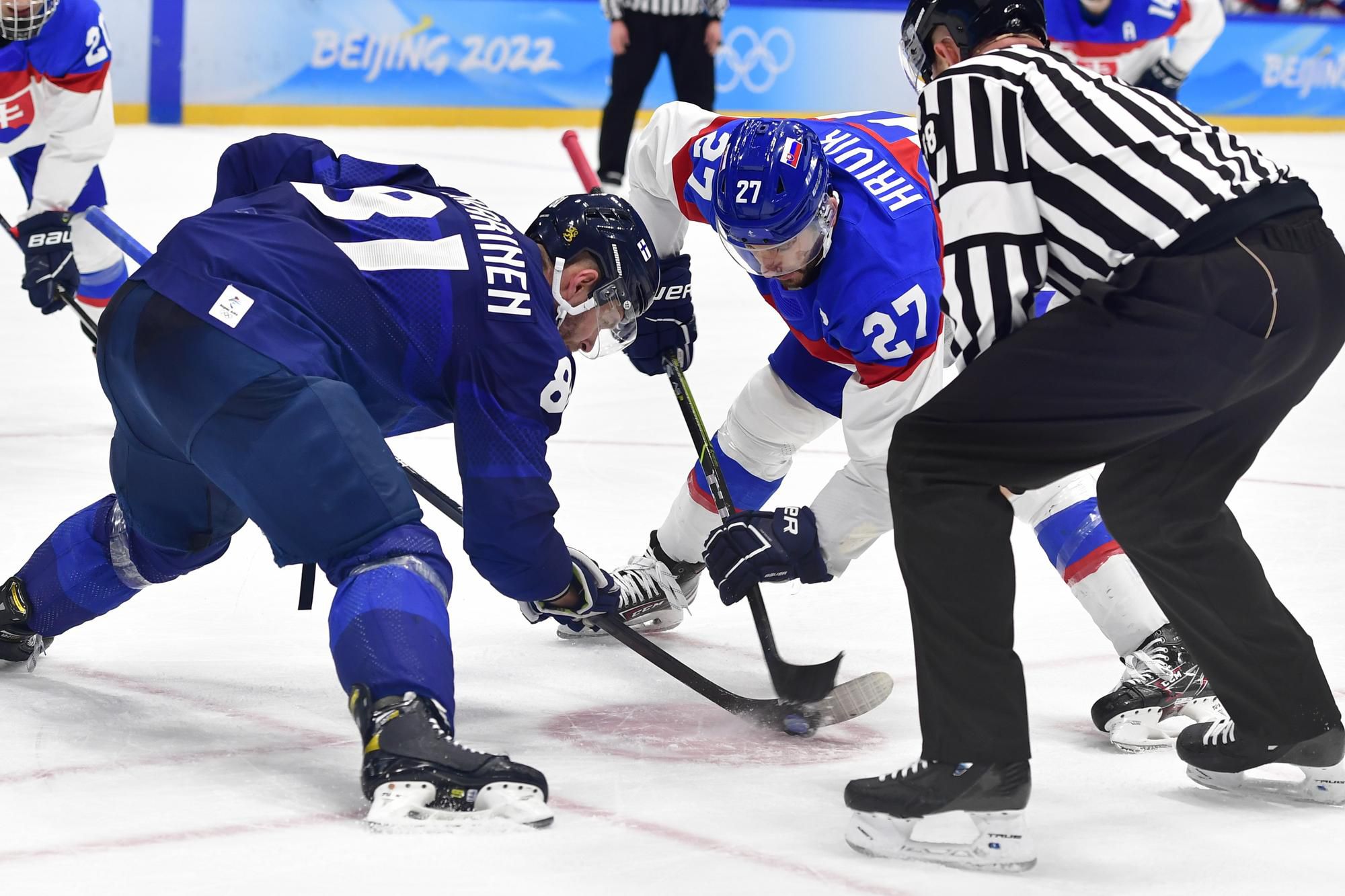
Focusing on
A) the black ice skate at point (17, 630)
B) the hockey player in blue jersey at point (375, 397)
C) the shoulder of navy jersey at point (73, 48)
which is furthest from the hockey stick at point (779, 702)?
the shoulder of navy jersey at point (73, 48)

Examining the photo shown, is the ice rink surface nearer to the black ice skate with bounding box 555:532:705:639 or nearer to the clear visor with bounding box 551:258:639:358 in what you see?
the black ice skate with bounding box 555:532:705:639

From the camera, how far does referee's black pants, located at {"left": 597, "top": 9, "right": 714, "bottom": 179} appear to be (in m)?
8.83

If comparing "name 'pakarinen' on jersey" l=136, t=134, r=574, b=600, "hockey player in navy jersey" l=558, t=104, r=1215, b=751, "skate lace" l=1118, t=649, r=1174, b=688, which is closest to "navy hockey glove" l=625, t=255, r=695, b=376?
"hockey player in navy jersey" l=558, t=104, r=1215, b=751

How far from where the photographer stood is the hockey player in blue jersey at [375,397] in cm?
219

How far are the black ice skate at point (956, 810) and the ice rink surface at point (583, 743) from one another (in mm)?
34

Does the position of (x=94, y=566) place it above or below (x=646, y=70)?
below

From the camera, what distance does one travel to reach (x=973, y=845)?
2135 mm

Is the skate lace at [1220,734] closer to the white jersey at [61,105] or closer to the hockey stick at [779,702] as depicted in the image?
the hockey stick at [779,702]

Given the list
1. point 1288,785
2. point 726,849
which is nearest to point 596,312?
point 726,849

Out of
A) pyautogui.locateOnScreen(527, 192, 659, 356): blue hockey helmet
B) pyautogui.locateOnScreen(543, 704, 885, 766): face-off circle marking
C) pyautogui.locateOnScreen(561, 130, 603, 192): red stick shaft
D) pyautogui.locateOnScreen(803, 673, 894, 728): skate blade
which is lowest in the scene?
pyautogui.locateOnScreen(543, 704, 885, 766): face-off circle marking

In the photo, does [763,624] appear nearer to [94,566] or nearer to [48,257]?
[94,566]

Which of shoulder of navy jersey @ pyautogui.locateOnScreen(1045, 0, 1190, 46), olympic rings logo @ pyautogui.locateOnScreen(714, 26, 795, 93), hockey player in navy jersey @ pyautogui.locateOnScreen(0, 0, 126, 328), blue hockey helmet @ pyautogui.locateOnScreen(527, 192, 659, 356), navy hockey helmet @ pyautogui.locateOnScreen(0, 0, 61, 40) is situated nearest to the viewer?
blue hockey helmet @ pyautogui.locateOnScreen(527, 192, 659, 356)

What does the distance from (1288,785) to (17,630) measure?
6.31 feet

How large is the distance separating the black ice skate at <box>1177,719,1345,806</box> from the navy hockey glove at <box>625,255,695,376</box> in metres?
1.20
